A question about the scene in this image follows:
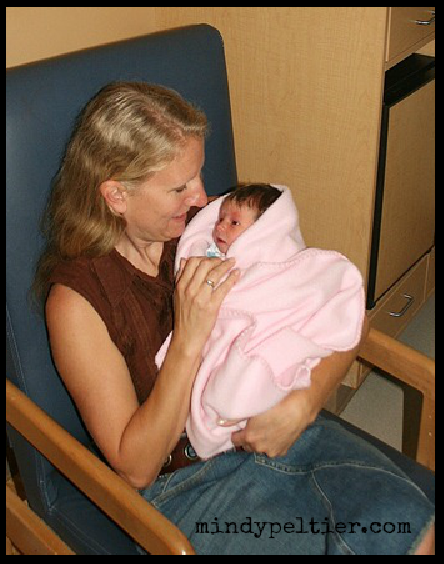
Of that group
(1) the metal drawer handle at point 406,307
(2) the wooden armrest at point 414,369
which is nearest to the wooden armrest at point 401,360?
(2) the wooden armrest at point 414,369

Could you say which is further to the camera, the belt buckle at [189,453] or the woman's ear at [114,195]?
the belt buckle at [189,453]

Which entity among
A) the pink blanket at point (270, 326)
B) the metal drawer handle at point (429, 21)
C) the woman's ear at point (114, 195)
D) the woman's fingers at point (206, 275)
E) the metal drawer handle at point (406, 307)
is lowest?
the metal drawer handle at point (406, 307)

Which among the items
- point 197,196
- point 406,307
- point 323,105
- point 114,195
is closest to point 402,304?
point 406,307

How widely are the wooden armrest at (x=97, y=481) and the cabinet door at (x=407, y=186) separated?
1213 millimetres

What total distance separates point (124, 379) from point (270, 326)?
0.93ft

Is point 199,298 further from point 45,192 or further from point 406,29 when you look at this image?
point 406,29

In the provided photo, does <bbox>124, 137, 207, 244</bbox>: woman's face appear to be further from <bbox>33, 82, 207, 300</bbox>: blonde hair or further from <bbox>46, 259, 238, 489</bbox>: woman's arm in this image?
<bbox>46, 259, 238, 489</bbox>: woman's arm

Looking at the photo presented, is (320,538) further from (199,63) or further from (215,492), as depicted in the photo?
(199,63)

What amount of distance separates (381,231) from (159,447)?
3.71ft

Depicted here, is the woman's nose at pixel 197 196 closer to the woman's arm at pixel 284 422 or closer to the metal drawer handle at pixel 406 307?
the woman's arm at pixel 284 422

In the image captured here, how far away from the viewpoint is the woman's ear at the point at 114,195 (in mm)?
1197

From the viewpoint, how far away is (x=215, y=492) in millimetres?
1242

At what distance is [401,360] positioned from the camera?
1310 millimetres
